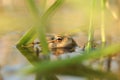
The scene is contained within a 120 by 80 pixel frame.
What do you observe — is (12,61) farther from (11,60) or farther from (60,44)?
(60,44)

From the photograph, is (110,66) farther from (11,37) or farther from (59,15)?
(59,15)

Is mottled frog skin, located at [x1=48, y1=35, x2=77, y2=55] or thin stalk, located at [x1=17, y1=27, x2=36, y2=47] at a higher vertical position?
thin stalk, located at [x1=17, y1=27, x2=36, y2=47]

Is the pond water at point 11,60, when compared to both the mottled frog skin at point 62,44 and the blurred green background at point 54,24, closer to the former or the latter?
the blurred green background at point 54,24

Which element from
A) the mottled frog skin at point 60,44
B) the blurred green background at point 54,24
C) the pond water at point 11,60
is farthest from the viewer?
the mottled frog skin at point 60,44

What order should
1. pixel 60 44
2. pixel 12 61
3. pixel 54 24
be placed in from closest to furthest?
1. pixel 12 61
2. pixel 60 44
3. pixel 54 24

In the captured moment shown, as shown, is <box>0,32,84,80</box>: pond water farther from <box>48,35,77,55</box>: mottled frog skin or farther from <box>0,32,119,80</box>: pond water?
<box>48,35,77,55</box>: mottled frog skin

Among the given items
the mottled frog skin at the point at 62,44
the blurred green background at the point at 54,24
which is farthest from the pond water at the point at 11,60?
the mottled frog skin at the point at 62,44

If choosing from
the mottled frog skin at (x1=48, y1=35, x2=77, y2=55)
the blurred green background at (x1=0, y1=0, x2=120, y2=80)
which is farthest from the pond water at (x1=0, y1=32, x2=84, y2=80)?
the mottled frog skin at (x1=48, y1=35, x2=77, y2=55)

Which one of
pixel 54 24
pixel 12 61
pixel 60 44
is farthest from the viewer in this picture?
pixel 54 24

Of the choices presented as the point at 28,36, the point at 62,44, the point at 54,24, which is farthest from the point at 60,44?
the point at 54,24

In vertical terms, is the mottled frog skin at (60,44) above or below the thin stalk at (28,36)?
below

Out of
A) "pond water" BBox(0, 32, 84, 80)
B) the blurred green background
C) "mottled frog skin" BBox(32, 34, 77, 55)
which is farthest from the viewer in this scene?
"mottled frog skin" BBox(32, 34, 77, 55)

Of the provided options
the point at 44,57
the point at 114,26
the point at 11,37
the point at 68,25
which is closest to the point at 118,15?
the point at 114,26

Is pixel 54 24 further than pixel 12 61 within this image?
Yes
